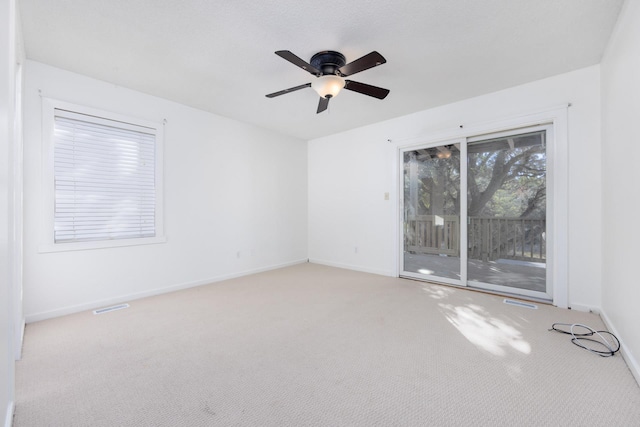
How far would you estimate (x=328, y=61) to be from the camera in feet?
8.38

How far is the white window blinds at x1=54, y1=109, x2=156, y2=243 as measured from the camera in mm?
2910

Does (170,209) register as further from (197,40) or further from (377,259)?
(377,259)

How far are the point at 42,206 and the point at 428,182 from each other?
4.58 meters

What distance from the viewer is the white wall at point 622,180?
1.85m

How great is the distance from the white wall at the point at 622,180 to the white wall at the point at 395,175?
214 millimetres

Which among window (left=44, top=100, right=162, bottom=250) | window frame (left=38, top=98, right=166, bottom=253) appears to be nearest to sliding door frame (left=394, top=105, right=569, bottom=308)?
window (left=44, top=100, right=162, bottom=250)

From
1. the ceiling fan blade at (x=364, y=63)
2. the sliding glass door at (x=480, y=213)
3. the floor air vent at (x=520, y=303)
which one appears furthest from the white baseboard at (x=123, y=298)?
the floor air vent at (x=520, y=303)

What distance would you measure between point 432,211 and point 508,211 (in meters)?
0.94

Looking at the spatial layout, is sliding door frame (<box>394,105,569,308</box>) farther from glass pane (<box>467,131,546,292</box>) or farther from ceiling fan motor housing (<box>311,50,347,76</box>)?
ceiling fan motor housing (<box>311,50,347,76</box>)

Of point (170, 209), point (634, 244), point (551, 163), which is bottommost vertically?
point (634, 244)

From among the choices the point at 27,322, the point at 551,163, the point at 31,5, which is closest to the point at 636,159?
the point at 551,163

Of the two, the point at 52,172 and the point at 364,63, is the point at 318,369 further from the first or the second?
the point at 52,172

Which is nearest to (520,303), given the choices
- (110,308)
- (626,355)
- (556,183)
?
(626,355)

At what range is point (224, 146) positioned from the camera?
4277 mm
